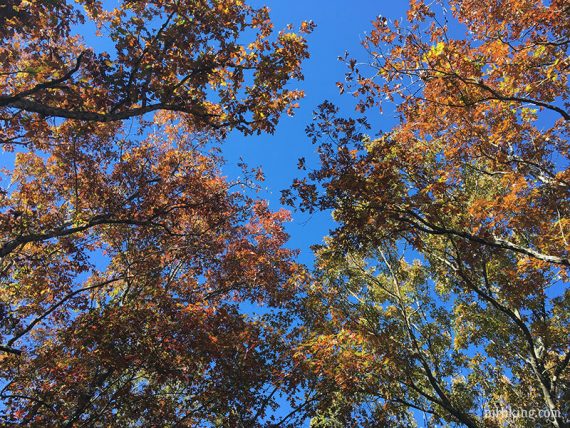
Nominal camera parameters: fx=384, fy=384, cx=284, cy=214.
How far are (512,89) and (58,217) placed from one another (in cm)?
1283

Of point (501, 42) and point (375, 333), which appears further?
point (375, 333)

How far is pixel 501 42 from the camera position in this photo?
26.9 feet

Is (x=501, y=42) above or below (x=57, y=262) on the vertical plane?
above

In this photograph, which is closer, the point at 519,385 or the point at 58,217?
the point at 58,217

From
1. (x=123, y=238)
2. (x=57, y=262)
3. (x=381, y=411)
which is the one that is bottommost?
(x=381, y=411)

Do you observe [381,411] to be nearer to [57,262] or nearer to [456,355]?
[456,355]

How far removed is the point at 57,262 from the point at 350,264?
34.4 feet

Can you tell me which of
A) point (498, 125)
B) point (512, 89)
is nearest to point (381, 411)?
point (498, 125)

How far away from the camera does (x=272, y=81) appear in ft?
28.7

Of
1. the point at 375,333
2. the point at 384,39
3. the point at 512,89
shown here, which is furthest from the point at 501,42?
the point at 375,333

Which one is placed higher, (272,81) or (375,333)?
(272,81)

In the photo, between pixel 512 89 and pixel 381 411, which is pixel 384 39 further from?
pixel 381 411

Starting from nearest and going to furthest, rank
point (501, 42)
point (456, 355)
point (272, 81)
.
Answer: point (501, 42), point (272, 81), point (456, 355)

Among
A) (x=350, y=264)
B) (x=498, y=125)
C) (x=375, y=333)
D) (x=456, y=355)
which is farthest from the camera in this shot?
(x=350, y=264)
